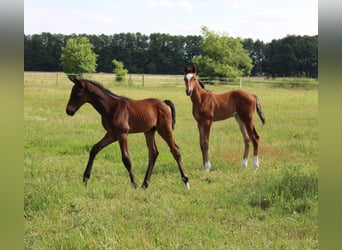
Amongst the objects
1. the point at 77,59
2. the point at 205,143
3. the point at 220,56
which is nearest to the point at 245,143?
the point at 205,143

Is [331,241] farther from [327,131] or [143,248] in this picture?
[143,248]

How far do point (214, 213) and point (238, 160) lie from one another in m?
3.35

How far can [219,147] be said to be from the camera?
9133mm

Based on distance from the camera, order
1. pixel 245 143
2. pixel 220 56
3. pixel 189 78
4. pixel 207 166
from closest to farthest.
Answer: pixel 189 78 < pixel 207 166 < pixel 245 143 < pixel 220 56

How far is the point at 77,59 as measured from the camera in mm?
50219

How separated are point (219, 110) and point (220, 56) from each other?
39872mm

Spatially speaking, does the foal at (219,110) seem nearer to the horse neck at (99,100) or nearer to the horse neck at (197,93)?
the horse neck at (197,93)

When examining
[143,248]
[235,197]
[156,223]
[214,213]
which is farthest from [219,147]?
[143,248]

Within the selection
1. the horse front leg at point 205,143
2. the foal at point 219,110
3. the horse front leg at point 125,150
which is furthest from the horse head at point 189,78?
the horse front leg at point 125,150

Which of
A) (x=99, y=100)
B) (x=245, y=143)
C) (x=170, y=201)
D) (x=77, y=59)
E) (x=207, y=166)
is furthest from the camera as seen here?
(x=77, y=59)

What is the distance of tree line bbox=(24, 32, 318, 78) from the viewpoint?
4203cm

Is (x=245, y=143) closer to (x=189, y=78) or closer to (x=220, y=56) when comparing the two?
(x=189, y=78)

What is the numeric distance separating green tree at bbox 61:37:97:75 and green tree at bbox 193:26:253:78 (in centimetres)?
1618

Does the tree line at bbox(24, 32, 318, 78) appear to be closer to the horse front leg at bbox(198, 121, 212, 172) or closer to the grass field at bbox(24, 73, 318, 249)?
the grass field at bbox(24, 73, 318, 249)
